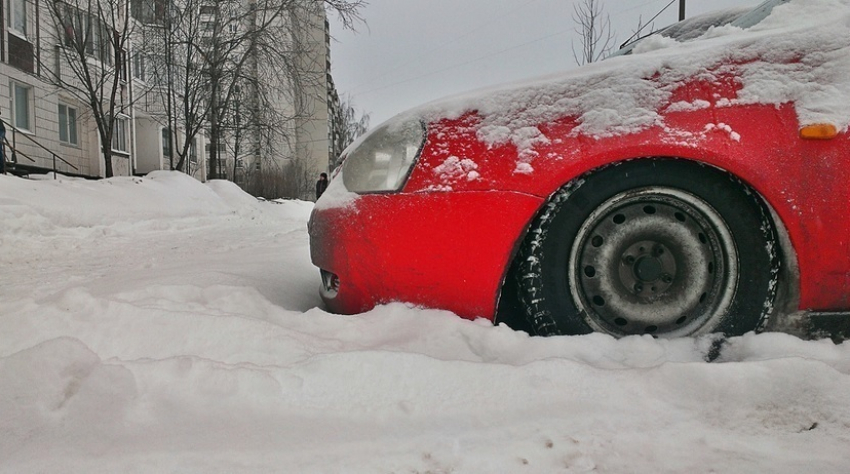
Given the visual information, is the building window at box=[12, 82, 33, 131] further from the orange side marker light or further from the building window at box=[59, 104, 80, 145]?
the orange side marker light

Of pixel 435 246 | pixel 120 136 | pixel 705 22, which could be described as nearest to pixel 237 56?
Result: pixel 120 136

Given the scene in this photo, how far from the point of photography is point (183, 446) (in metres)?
1.13

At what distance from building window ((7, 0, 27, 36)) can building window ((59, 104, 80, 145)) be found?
296 centimetres

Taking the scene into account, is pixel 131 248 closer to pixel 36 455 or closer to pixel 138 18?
pixel 36 455

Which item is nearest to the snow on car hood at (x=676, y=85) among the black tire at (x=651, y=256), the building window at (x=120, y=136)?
the black tire at (x=651, y=256)

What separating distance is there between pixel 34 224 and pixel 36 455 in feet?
20.1

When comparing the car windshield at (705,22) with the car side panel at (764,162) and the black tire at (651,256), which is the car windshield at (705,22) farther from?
the black tire at (651,256)

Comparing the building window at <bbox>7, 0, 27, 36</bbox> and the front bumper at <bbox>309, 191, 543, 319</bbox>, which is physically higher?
the building window at <bbox>7, 0, 27, 36</bbox>

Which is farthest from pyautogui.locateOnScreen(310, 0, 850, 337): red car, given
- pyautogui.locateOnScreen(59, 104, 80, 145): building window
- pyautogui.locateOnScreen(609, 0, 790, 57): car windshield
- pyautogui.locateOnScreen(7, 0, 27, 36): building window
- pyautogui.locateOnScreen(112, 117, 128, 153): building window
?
pyautogui.locateOnScreen(112, 117, 128, 153): building window

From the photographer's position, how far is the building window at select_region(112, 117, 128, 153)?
66.7 feet

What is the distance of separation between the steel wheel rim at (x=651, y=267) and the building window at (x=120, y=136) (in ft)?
75.6

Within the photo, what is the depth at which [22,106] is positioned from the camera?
15.2 m

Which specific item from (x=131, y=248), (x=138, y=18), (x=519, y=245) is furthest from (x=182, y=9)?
(x=519, y=245)

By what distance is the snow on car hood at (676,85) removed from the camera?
1.66 meters
